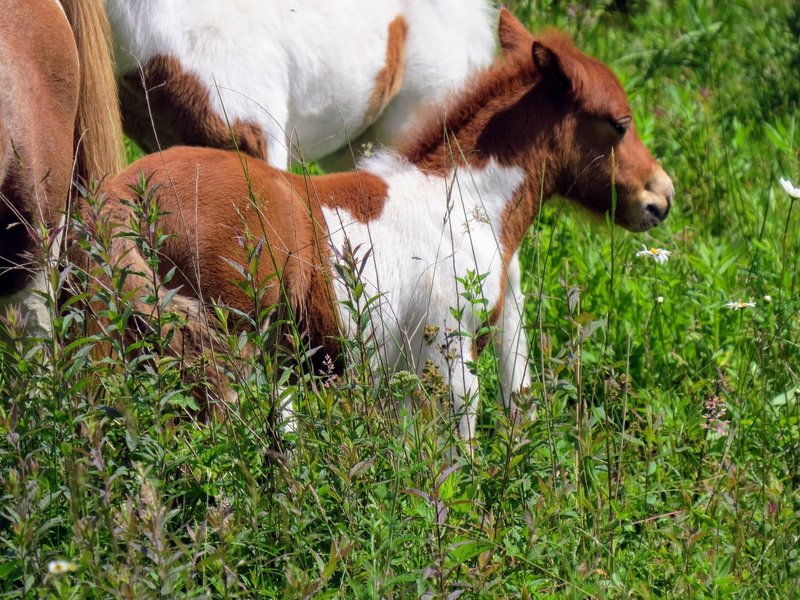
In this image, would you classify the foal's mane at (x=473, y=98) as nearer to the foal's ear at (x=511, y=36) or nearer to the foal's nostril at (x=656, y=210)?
the foal's ear at (x=511, y=36)

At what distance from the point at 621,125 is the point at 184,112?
5.21ft

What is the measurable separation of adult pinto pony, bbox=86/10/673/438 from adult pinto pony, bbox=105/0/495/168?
23 cm

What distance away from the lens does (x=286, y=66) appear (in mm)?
4285

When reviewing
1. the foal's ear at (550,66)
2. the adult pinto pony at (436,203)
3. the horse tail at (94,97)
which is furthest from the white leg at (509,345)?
the horse tail at (94,97)

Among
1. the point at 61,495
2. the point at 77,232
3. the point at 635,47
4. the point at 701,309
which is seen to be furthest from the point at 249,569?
the point at 635,47

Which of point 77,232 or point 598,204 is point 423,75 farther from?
point 77,232

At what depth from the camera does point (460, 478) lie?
9.20 feet

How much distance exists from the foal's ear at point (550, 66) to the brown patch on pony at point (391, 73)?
97cm

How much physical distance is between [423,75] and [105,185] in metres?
2.05

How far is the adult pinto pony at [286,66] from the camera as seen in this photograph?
13.0 ft

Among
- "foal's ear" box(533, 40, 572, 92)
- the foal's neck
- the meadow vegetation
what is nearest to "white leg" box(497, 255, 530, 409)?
the foal's neck

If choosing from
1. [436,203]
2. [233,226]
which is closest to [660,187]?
[436,203]

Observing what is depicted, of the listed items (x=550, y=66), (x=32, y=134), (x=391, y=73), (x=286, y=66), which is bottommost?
(x=391, y=73)

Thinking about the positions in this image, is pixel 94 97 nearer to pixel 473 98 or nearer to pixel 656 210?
pixel 473 98
